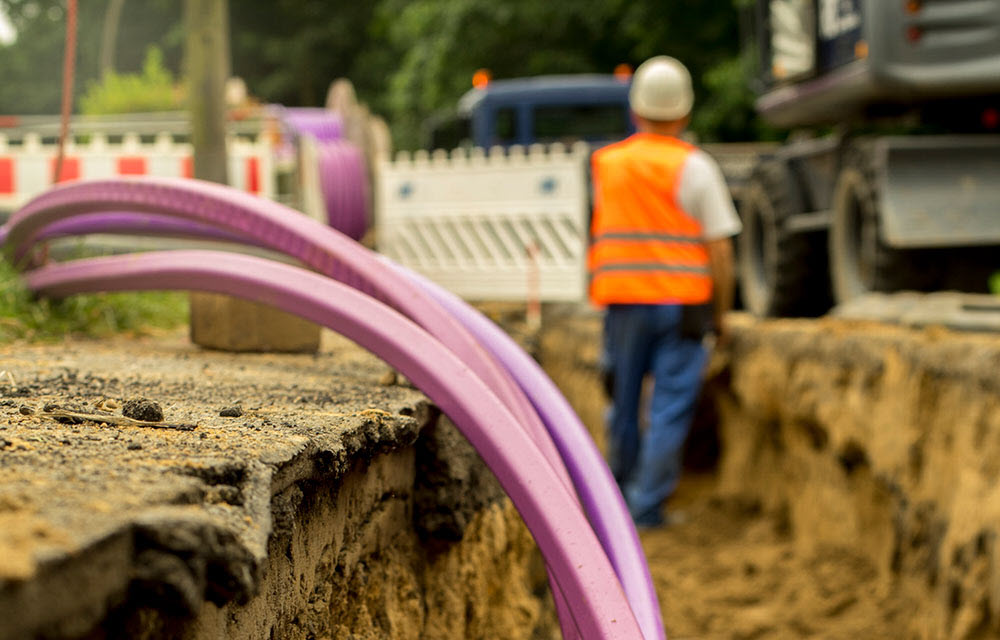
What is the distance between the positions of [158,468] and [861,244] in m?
6.25

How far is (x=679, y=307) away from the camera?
18.1 ft

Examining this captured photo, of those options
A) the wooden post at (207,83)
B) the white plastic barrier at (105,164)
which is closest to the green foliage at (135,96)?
the white plastic barrier at (105,164)

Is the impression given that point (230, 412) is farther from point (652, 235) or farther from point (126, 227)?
point (652, 235)

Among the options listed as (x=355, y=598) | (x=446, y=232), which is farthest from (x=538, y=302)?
(x=355, y=598)

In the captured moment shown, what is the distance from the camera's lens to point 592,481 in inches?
94.6

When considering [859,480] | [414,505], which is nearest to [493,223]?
[859,480]

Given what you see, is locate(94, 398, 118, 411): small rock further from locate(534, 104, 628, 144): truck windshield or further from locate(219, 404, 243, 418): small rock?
locate(534, 104, 628, 144): truck windshield

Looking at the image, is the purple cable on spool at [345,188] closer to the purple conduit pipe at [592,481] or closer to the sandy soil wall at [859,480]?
the sandy soil wall at [859,480]

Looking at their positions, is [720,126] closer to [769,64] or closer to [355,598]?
[769,64]

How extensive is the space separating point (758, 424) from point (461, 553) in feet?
15.1

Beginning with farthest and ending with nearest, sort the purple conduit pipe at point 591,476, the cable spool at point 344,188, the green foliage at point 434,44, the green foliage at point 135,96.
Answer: the green foliage at point 434,44 → the green foliage at point 135,96 → the cable spool at point 344,188 → the purple conduit pipe at point 591,476

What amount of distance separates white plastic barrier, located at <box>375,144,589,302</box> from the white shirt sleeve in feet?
12.6

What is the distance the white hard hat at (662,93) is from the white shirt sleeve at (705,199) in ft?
0.89

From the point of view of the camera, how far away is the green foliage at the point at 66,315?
3.54m
